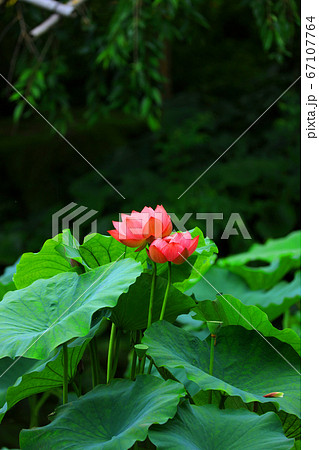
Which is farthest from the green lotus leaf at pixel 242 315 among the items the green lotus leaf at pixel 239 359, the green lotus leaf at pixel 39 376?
the green lotus leaf at pixel 39 376

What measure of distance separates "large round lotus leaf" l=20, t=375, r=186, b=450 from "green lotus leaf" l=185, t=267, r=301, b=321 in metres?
0.23

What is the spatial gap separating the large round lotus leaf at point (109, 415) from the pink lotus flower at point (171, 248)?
10 centimetres

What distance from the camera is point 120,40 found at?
1.81 metres

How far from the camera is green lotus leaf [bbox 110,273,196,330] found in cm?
51

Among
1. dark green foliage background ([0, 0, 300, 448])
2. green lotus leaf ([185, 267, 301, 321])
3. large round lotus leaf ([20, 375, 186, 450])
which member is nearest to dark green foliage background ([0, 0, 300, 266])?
dark green foliage background ([0, 0, 300, 448])

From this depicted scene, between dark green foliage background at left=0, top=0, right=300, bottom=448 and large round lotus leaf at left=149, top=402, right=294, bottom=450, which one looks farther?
dark green foliage background at left=0, top=0, right=300, bottom=448

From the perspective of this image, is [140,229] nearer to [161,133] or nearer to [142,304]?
[142,304]

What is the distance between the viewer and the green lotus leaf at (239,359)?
0.48 m

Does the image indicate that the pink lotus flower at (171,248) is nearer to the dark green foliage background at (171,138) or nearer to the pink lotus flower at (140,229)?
the pink lotus flower at (140,229)

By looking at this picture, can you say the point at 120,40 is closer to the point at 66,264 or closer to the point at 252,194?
the point at 66,264

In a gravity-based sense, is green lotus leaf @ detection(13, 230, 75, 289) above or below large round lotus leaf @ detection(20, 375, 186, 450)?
above

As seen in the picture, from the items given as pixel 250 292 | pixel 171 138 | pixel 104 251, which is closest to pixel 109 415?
pixel 104 251

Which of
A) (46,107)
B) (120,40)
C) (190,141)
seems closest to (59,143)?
(190,141)

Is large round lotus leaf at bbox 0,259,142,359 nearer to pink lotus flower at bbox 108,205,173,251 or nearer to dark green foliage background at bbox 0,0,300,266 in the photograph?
pink lotus flower at bbox 108,205,173,251
